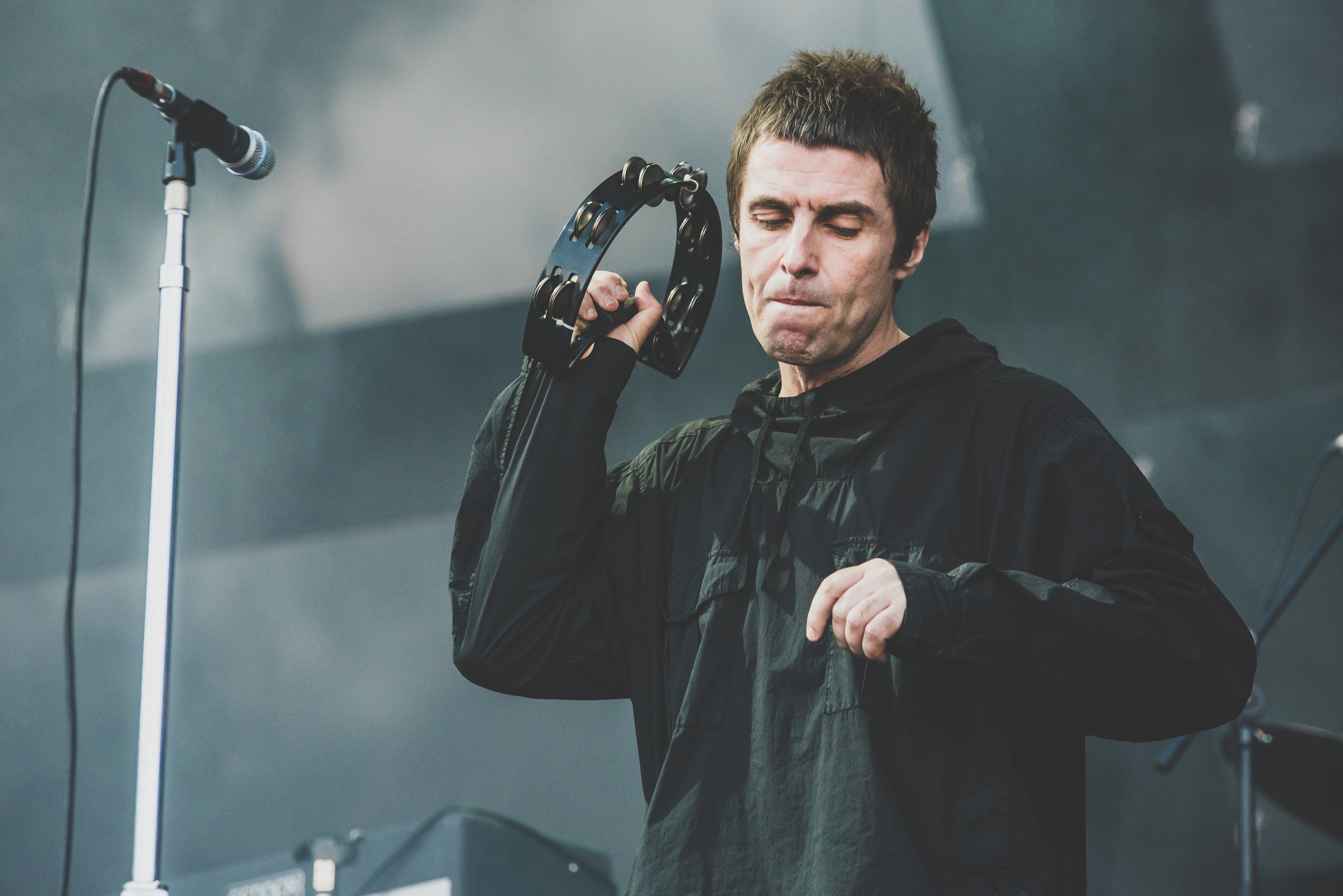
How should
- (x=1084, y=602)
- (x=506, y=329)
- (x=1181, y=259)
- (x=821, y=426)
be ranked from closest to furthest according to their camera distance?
(x=1084, y=602)
(x=821, y=426)
(x=1181, y=259)
(x=506, y=329)

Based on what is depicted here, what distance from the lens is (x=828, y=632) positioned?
1.30m

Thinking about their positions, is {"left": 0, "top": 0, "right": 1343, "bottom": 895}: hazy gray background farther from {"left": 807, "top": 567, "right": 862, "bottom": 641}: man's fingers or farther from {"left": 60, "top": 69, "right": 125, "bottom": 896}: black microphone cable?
{"left": 807, "top": 567, "right": 862, "bottom": 641}: man's fingers

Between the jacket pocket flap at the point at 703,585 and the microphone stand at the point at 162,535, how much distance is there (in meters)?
0.55

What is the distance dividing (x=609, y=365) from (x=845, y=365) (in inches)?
11.3

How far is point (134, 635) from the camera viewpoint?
2971mm

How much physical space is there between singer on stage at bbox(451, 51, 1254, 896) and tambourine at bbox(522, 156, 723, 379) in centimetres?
4

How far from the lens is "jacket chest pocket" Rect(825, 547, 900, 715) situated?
4.01 feet

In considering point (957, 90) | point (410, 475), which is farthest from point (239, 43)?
point (957, 90)

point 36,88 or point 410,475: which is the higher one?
point 36,88

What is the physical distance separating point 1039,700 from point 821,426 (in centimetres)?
41

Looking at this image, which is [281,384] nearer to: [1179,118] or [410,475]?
[410,475]

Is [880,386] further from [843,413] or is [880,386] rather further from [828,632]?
[828,632]

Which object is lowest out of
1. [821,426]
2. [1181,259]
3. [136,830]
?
[136,830]

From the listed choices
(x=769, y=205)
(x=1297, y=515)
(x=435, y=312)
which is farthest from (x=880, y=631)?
(x=435, y=312)
